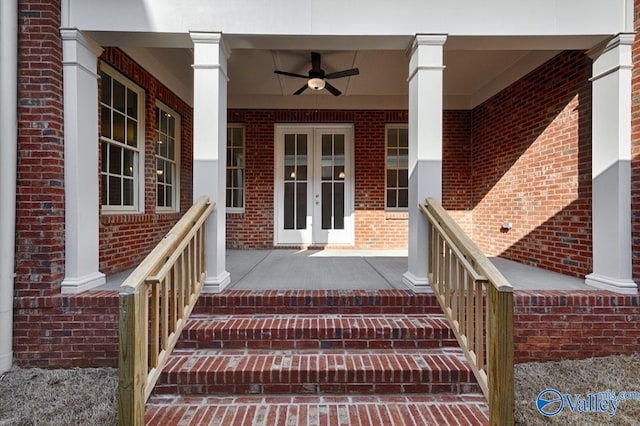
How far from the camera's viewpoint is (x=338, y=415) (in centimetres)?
194

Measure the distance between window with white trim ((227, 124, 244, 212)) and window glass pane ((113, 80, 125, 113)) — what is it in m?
2.36

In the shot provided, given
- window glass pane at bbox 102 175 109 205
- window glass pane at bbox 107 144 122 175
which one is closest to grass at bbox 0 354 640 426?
window glass pane at bbox 102 175 109 205

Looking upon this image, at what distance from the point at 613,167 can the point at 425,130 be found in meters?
1.74

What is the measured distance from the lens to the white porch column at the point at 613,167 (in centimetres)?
290

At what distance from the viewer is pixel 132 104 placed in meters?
4.02

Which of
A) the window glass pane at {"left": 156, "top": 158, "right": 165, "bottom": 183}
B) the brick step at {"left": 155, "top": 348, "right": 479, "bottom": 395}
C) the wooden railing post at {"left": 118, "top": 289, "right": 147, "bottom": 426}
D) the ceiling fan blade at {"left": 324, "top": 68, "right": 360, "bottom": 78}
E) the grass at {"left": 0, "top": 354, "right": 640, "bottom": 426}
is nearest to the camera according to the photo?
the wooden railing post at {"left": 118, "top": 289, "right": 147, "bottom": 426}

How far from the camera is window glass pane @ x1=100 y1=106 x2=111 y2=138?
3479 mm

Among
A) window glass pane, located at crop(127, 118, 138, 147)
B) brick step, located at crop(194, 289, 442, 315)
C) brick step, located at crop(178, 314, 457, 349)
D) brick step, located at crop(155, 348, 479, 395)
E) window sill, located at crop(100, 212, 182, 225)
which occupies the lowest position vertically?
brick step, located at crop(155, 348, 479, 395)

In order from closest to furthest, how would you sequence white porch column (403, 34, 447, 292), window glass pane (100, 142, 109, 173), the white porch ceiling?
white porch column (403, 34, 447, 292) < the white porch ceiling < window glass pane (100, 142, 109, 173)

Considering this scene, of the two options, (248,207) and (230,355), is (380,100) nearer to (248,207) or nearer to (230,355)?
(248,207)

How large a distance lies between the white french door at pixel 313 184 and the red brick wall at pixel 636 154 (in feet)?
12.7

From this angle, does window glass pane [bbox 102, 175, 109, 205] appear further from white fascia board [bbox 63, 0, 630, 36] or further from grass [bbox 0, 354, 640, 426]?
grass [bbox 0, 354, 640, 426]

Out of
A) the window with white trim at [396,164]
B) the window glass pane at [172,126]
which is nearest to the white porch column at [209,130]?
the window glass pane at [172,126]

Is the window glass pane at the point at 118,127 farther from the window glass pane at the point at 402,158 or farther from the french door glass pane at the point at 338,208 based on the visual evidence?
the window glass pane at the point at 402,158
